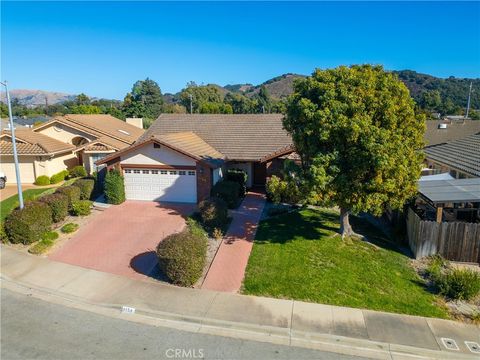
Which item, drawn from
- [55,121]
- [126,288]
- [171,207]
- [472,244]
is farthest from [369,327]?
[55,121]

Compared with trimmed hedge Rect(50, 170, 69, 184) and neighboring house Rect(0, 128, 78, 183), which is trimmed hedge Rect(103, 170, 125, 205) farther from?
trimmed hedge Rect(50, 170, 69, 184)

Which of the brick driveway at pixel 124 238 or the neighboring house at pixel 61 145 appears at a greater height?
the neighboring house at pixel 61 145

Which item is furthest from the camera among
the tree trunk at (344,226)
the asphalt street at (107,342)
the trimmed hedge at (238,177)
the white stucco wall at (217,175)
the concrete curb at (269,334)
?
the trimmed hedge at (238,177)

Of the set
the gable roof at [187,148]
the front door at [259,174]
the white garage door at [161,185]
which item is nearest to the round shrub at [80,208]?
the white garage door at [161,185]

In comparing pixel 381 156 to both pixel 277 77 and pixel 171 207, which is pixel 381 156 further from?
pixel 277 77

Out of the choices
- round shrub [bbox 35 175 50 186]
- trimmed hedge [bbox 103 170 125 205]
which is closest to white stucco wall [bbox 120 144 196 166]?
trimmed hedge [bbox 103 170 125 205]

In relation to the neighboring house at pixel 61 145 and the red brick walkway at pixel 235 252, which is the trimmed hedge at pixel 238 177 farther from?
the neighboring house at pixel 61 145

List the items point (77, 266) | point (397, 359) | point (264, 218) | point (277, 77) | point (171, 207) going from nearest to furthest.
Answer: point (397, 359) → point (77, 266) → point (264, 218) → point (171, 207) → point (277, 77)
